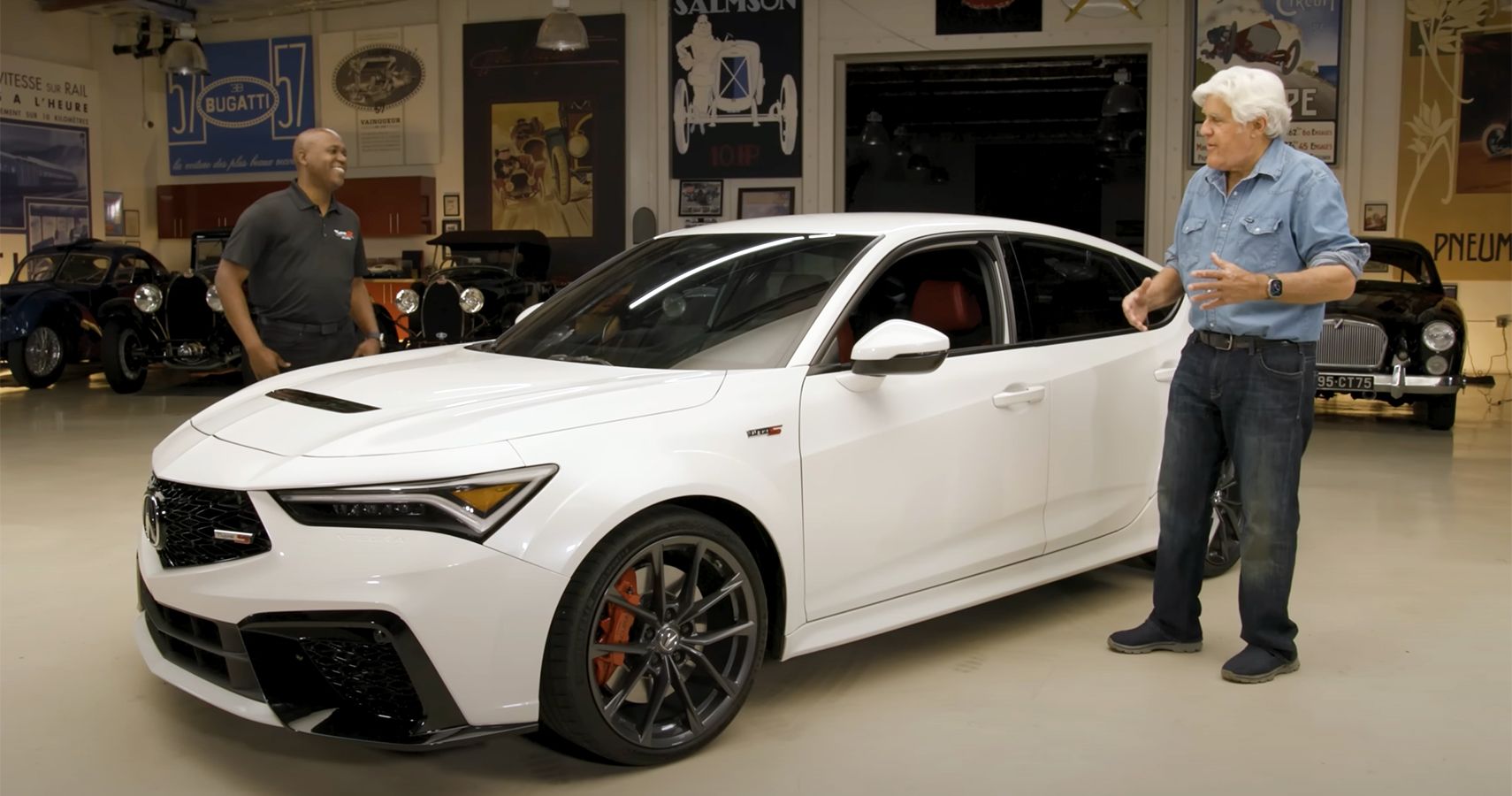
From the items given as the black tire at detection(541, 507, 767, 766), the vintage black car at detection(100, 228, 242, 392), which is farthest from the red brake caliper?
the vintage black car at detection(100, 228, 242, 392)

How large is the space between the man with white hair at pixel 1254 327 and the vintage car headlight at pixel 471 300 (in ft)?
23.8

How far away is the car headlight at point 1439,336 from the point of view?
8.00 m

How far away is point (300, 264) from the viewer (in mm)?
4477

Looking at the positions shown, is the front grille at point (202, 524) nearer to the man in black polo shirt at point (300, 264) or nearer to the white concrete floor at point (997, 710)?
the white concrete floor at point (997, 710)

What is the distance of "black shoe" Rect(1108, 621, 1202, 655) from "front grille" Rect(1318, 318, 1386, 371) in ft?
16.8

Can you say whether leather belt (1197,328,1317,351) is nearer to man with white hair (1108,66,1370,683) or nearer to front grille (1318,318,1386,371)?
→ man with white hair (1108,66,1370,683)

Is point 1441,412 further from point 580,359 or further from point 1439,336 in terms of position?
point 580,359

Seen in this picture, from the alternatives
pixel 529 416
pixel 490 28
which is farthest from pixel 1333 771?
pixel 490 28

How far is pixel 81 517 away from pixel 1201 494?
458 centimetres

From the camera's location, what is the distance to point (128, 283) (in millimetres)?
11758

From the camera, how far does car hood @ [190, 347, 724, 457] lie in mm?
2613

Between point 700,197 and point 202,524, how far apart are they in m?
10.9

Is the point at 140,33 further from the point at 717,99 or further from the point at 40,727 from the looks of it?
the point at 40,727

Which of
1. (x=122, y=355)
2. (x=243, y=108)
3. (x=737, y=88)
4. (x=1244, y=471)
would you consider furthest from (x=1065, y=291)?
(x=243, y=108)
